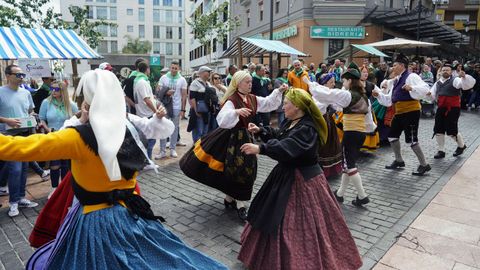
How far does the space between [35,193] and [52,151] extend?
13.3 feet

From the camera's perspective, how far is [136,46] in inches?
2749

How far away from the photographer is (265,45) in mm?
11375

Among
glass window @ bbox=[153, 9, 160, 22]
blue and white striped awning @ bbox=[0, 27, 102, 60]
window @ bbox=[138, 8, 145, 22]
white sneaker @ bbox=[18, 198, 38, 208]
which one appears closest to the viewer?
white sneaker @ bbox=[18, 198, 38, 208]

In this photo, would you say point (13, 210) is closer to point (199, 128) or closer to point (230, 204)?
point (230, 204)

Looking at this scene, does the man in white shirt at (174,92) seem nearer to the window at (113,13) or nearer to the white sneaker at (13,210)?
the white sneaker at (13,210)

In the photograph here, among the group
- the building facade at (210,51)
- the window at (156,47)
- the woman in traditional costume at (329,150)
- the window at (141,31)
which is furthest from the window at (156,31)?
the woman in traditional costume at (329,150)

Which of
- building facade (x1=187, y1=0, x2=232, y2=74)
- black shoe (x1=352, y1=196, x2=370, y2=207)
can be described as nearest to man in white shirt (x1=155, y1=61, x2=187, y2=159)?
black shoe (x1=352, y1=196, x2=370, y2=207)

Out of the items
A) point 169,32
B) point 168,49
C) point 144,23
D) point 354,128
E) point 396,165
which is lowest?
point 396,165

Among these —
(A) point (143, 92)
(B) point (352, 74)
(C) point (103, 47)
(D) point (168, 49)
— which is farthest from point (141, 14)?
(B) point (352, 74)

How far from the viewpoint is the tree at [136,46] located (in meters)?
68.9

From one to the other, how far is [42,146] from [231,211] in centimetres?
313

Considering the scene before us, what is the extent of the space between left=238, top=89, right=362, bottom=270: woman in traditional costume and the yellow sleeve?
1381mm

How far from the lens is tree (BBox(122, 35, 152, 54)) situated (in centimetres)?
6894

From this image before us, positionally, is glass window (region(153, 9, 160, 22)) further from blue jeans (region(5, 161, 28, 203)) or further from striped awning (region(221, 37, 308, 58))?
blue jeans (region(5, 161, 28, 203))
